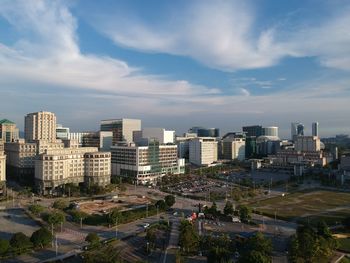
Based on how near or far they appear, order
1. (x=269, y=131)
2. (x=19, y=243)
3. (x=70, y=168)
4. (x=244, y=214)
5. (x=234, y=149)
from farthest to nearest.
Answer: (x=269, y=131), (x=234, y=149), (x=70, y=168), (x=244, y=214), (x=19, y=243)

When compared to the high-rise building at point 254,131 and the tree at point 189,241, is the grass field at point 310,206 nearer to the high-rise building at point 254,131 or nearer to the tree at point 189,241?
the tree at point 189,241

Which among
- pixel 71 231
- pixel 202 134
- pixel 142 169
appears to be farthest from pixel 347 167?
pixel 202 134

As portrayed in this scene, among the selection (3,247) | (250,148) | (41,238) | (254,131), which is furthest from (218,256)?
(254,131)

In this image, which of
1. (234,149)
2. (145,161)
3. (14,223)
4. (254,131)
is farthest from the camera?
(254,131)

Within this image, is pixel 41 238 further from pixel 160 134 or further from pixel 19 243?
pixel 160 134

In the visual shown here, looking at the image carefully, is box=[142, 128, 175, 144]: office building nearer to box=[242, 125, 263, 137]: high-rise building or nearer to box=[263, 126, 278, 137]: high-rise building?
box=[242, 125, 263, 137]: high-rise building

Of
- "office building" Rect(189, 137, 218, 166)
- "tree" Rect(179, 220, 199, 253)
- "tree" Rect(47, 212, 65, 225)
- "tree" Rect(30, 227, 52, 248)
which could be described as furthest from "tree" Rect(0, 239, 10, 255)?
"office building" Rect(189, 137, 218, 166)
